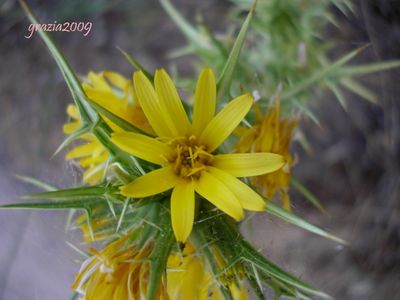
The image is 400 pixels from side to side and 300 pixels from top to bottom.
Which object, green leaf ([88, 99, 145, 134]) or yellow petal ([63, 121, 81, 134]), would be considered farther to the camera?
yellow petal ([63, 121, 81, 134])

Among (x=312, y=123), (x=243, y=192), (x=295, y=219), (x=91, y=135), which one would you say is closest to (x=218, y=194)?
(x=243, y=192)

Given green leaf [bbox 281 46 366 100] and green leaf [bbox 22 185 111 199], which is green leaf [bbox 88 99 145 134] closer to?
green leaf [bbox 22 185 111 199]

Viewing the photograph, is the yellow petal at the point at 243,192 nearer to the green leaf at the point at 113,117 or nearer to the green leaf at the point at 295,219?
the green leaf at the point at 295,219

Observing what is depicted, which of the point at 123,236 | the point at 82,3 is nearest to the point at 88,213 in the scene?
the point at 123,236

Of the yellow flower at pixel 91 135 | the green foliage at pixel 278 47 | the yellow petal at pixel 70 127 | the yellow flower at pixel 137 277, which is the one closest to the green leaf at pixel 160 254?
the yellow flower at pixel 137 277

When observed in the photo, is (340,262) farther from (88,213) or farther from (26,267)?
(88,213)

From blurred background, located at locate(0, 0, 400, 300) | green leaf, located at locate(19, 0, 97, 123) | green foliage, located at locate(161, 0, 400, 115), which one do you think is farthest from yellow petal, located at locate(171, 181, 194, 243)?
blurred background, located at locate(0, 0, 400, 300)

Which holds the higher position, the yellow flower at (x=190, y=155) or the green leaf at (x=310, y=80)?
the green leaf at (x=310, y=80)
